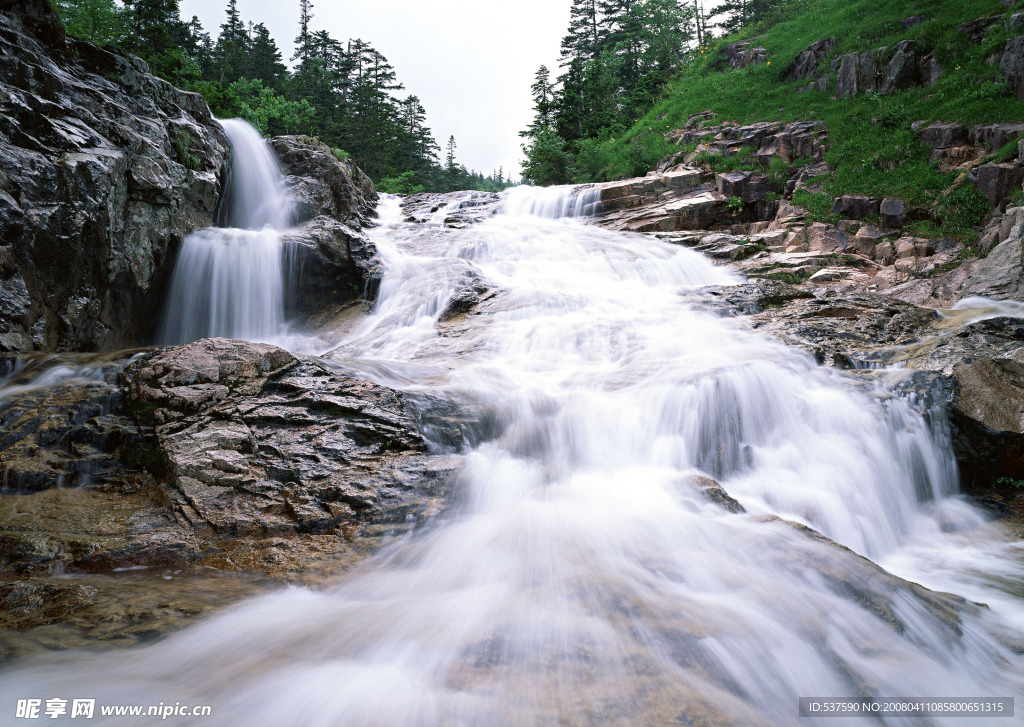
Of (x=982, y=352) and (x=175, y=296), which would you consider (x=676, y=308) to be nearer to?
(x=982, y=352)

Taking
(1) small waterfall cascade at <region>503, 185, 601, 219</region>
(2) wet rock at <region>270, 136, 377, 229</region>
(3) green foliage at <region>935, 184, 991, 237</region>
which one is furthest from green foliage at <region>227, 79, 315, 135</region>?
(3) green foliage at <region>935, 184, 991, 237</region>

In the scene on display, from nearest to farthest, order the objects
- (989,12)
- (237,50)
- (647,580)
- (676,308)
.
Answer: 1. (647,580)
2. (676,308)
3. (989,12)
4. (237,50)

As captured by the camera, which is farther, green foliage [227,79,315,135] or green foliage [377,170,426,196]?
green foliage [377,170,426,196]

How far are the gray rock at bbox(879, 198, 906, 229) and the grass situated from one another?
0.64 feet

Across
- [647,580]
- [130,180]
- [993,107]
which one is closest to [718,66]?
[993,107]

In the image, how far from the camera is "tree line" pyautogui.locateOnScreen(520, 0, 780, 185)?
71.7 ft

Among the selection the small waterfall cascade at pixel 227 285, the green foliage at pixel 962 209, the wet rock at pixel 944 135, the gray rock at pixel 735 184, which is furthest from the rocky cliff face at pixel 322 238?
the wet rock at pixel 944 135

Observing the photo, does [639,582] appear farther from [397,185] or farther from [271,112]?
[397,185]

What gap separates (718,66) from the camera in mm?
23828

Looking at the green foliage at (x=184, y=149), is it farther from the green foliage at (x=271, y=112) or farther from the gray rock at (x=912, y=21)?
the gray rock at (x=912, y=21)

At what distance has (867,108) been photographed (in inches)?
556

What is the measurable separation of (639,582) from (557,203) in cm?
1559

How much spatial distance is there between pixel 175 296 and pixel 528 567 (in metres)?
8.25

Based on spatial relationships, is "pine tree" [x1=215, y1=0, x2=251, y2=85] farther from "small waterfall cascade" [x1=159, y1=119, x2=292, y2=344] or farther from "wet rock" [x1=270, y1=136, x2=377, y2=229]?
"small waterfall cascade" [x1=159, y1=119, x2=292, y2=344]
